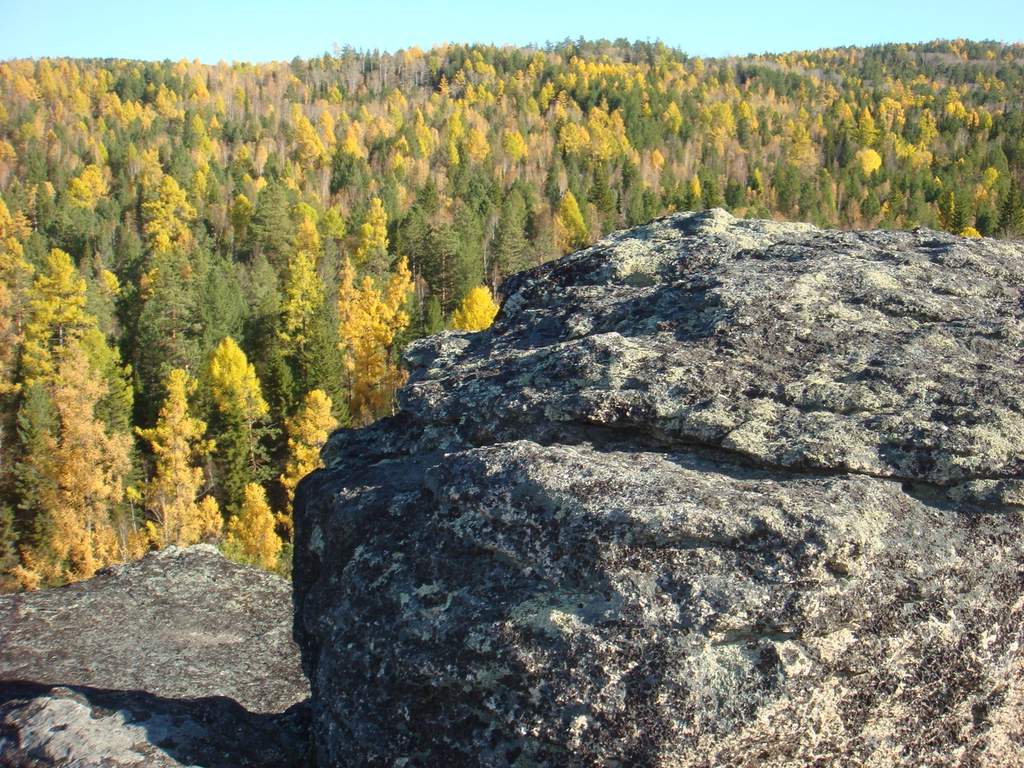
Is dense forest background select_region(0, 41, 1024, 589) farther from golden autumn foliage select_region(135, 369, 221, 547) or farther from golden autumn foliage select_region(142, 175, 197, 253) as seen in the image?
golden autumn foliage select_region(142, 175, 197, 253)

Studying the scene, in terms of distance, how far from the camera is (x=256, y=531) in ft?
104

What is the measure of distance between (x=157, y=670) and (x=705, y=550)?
619cm

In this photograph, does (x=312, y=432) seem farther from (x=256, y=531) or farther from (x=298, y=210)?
(x=298, y=210)

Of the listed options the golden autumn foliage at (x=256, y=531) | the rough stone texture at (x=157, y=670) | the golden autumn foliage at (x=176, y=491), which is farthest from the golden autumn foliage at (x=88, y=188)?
the rough stone texture at (x=157, y=670)

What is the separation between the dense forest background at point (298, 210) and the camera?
35.0 meters

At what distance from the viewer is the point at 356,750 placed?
14.8 ft

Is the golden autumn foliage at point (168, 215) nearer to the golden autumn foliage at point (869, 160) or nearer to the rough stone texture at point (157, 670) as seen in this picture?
the rough stone texture at point (157, 670)

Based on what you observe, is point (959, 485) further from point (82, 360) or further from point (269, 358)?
point (269, 358)

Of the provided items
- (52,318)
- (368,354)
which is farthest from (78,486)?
(368,354)

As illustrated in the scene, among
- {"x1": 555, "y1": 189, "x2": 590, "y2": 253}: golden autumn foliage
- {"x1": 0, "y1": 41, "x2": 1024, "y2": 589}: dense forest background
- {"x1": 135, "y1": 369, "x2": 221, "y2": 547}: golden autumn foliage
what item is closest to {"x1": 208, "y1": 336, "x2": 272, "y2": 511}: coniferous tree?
{"x1": 0, "y1": 41, "x2": 1024, "y2": 589}: dense forest background

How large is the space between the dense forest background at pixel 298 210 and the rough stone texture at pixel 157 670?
1218 cm

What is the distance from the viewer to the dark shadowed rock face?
388cm

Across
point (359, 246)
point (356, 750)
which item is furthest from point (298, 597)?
point (359, 246)

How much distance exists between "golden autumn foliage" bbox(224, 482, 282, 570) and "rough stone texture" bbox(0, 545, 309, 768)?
758 inches
